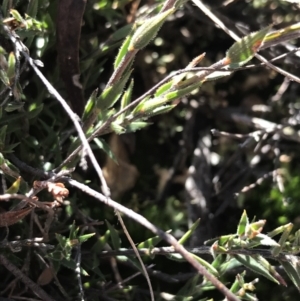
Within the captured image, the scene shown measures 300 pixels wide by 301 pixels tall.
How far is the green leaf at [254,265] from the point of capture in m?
0.76

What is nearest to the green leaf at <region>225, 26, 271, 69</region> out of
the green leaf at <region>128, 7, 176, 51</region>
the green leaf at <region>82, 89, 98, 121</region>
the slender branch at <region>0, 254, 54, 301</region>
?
the green leaf at <region>128, 7, 176, 51</region>

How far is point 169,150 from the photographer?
1.31 m

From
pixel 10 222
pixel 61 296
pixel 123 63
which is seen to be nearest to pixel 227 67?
pixel 123 63

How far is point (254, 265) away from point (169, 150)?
0.59 meters

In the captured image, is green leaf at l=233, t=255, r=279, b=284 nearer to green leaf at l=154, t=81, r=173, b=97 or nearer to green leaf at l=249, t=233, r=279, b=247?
green leaf at l=249, t=233, r=279, b=247

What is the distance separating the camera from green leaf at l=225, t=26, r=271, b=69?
26.0 inches

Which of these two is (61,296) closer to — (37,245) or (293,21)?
(37,245)

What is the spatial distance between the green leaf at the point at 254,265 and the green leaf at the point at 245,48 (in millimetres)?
306

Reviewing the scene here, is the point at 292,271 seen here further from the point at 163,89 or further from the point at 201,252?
the point at 163,89

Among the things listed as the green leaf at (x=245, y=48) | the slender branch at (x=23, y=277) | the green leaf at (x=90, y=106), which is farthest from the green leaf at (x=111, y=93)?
the slender branch at (x=23, y=277)

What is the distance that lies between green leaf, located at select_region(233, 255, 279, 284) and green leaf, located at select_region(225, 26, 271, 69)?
0.31 metres

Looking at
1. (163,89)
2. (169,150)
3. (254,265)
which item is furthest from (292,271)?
(169,150)

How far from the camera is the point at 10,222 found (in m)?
0.76

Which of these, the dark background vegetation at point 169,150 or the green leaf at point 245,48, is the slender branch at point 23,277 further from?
the green leaf at point 245,48
